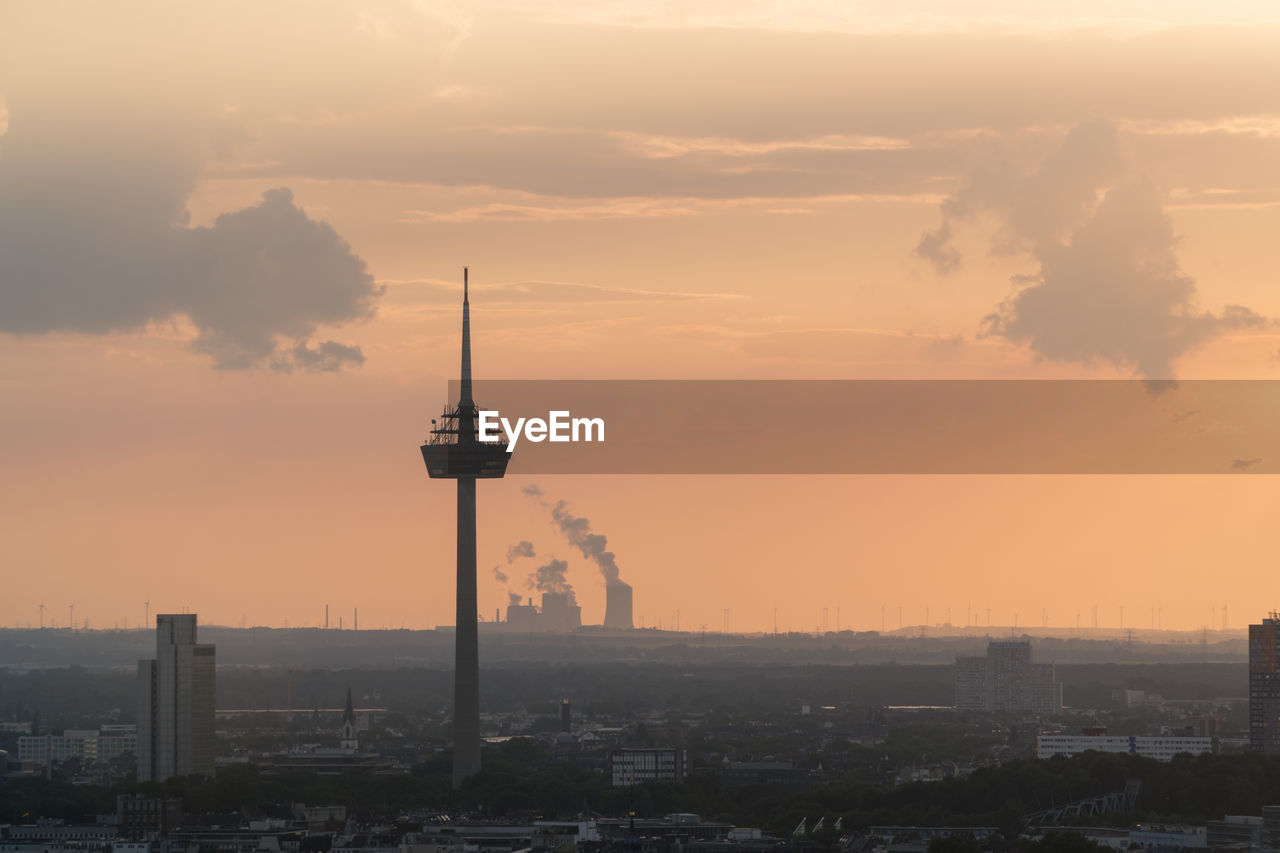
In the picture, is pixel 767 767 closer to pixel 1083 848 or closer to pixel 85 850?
pixel 85 850

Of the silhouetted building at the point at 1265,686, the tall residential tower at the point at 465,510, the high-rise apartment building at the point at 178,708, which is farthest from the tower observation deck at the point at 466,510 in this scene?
the silhouetted building at the point at 1265,686

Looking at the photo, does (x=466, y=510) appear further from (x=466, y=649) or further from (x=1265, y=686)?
(x=1265, y=686)

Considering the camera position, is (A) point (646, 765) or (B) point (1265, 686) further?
(B) point (1265, 686)

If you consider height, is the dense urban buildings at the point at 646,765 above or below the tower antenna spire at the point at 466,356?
below

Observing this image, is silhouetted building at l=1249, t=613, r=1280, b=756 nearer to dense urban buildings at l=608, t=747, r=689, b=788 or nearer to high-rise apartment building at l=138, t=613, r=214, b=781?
dense urban buildings at l=608, t=747, r=689, b=788

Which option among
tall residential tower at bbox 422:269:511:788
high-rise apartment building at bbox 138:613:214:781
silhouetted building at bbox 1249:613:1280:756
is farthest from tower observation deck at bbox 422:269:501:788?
silhouetted building at bbox 1249:613:1280:756

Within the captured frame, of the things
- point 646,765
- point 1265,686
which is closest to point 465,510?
point 646,765

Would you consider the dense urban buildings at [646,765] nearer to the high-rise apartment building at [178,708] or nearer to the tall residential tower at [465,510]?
the tall residential tower at [465,510]
